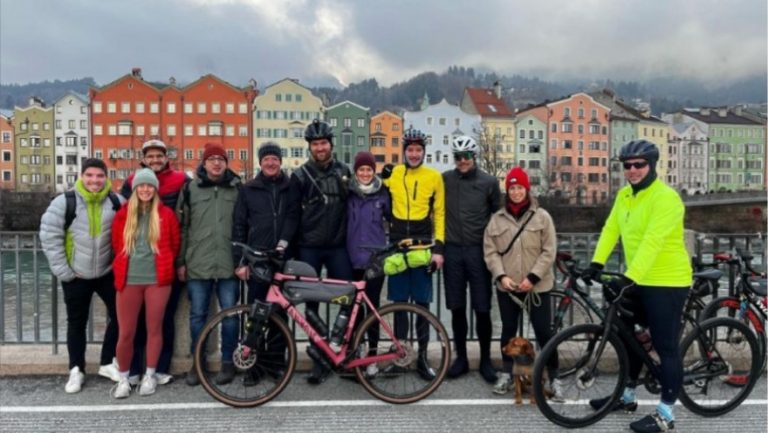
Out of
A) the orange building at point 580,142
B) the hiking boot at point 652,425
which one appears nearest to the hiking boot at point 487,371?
the hiking boot at point 652,425

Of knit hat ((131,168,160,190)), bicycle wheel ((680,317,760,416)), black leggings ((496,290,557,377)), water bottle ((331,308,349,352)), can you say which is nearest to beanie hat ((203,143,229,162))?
knit hat ((131,168,160,190))

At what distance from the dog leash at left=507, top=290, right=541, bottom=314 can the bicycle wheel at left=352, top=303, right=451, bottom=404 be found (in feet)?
2.05

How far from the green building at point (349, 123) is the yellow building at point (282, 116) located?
6.03ft

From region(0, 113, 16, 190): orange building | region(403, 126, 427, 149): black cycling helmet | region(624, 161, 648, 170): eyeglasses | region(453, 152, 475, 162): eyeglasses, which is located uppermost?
region(0, 113, 16, 190): orange building

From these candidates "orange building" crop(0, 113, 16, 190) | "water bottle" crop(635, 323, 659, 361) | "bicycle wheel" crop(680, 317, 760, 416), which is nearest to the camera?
"water bottle" crop(635, 323, 659, 361)

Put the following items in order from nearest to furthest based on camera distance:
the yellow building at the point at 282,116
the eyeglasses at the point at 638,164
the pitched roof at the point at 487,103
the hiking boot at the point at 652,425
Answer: the eyeglasses at the point at 638,164 < the hiking boot at the point at 652,425 < the yellow building at the point at 282,116 < the pitched roof at the point at 487,103

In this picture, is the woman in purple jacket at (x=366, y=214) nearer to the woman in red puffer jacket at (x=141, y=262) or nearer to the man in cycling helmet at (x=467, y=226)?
the man in cycling helmet at (x=467, y=226)

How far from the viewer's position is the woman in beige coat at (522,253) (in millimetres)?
4961

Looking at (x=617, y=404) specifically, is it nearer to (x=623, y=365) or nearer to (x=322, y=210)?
(x=623, y=365)

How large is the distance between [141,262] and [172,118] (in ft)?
236

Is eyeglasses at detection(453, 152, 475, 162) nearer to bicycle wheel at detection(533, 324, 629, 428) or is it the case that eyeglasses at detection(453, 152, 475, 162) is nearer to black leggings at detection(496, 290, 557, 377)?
black leggings at detection(496, 290, 557, 377)

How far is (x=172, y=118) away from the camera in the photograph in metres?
72.4

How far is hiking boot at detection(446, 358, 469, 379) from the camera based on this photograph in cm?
543

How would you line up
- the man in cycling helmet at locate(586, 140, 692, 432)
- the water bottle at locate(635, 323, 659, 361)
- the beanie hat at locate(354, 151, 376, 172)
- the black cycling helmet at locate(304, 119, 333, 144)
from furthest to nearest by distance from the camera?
1. the black cycling helmet at locate(304, 119, 333, 144)
2. the beanie hat at locate(354, 151, 376, 172)
3. the water bottle at locate(635, 323, 659, 361)
4. the man in cycling helmet at locate(586, 140, 692, 432)
